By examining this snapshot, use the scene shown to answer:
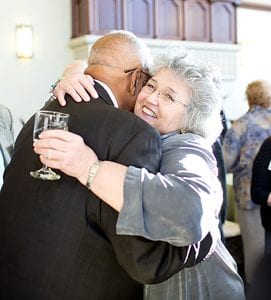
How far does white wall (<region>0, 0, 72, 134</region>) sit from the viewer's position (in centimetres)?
526

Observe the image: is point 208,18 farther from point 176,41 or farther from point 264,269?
point 264,269

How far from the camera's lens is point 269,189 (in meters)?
2.85

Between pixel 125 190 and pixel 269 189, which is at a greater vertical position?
pixel 125 190

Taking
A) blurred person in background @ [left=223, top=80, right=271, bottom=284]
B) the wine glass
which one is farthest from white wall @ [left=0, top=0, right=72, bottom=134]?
the wine glass

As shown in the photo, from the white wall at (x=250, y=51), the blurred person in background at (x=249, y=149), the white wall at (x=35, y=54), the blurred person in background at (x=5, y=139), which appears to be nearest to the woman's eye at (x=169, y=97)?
the blurred person in background at (x=5, y=139)

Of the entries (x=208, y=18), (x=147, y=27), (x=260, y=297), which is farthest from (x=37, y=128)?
(x=208, y=18)

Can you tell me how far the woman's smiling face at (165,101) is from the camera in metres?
1.32

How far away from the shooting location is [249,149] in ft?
12.1

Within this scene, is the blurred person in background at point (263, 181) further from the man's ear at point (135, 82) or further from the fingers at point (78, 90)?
the fingers at point (78, 90)

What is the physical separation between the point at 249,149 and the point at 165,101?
248cm

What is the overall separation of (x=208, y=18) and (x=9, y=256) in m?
5.52

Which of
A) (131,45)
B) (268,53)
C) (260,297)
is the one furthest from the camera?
(268,53)

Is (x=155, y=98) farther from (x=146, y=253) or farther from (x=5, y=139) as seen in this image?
(x=5, y=139)

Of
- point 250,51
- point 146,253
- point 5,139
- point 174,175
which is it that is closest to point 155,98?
point 174,175
